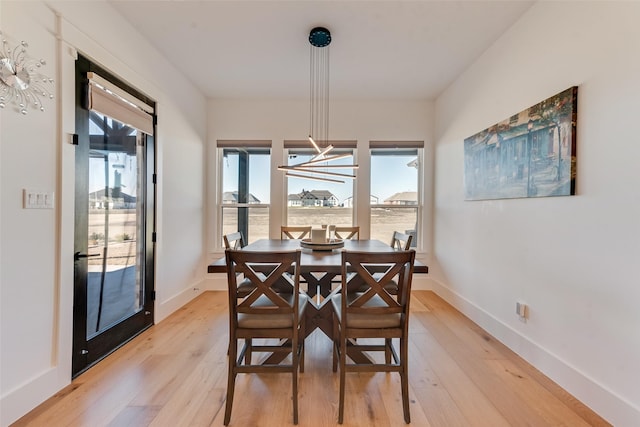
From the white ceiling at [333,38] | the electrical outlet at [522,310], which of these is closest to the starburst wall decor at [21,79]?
the white ceiling at [333,38]

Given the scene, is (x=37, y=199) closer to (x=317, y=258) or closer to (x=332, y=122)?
(x=317, y=258)

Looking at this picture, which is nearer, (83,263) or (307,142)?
(83,263)

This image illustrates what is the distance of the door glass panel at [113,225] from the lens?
2.12 meters

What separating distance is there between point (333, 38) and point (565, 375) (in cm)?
322

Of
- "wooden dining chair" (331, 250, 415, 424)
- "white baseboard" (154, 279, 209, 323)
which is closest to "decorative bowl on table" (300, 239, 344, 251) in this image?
"wooden dining chair" (331, 250, 415, 424)

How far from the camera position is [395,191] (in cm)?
420

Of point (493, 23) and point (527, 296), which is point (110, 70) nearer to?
point (493, 23)

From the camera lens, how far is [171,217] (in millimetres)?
3154

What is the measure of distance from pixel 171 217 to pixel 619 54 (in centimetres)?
390

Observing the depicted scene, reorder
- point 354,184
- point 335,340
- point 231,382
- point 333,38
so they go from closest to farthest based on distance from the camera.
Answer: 1. point 231,382
2. point 335,340
3. point 333,38
4. point 354,184

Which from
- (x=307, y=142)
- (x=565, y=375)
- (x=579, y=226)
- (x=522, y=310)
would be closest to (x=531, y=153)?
(x=579, y=226)

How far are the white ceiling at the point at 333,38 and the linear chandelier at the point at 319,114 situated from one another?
0.08 m

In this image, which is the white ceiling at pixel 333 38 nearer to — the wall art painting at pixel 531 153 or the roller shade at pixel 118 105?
the roller shade at pixel 118 105

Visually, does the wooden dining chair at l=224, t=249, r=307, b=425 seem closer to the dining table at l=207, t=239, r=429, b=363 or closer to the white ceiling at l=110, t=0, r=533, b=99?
the dining table at l=207, t=239, r=429, b=363
